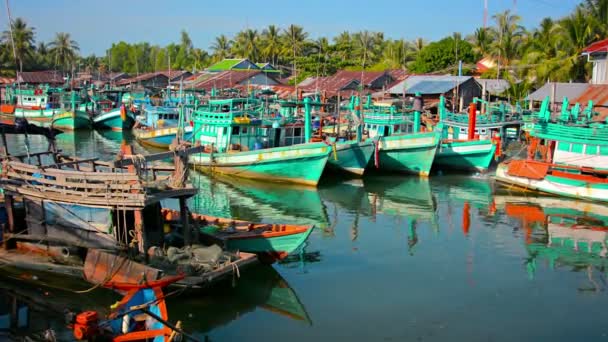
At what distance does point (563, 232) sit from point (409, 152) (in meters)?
9.60

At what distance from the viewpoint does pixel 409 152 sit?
88.7 ft

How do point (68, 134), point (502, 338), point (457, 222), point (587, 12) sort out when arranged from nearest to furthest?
point (502, 338), point (457, 222), point (587, 12), point (68, 134)

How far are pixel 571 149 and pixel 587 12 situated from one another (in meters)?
21.3

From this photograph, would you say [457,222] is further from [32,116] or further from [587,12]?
[32,116]

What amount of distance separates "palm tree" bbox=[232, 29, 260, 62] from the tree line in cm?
11

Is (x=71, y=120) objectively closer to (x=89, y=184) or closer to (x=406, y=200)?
(x=406, y=200)

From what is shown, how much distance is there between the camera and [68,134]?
1731 inches

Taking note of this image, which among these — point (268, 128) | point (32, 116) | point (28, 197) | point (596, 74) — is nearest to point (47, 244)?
point (28, 197)

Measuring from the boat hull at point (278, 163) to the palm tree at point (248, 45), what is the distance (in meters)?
45.9

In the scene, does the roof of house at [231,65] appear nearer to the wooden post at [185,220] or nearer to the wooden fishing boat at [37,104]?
the wooden fishing boat at [37,104]

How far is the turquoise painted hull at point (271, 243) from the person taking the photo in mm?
13430

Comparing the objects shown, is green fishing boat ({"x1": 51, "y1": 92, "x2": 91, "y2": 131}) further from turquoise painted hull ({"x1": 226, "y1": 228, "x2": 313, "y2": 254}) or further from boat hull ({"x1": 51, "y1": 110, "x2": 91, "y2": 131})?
turquoise painted hull ({"x1": 226, "y1": 228, "x2": 313, "y2": 254})

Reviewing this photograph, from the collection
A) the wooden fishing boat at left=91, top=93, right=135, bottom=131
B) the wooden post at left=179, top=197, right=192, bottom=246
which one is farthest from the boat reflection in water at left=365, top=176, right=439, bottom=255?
the wooden fishing boat at left=91, top=93, right=135, bottom=131

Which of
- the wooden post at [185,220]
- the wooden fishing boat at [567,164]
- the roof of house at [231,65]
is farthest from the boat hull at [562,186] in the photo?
the roof of house at [231,65]
